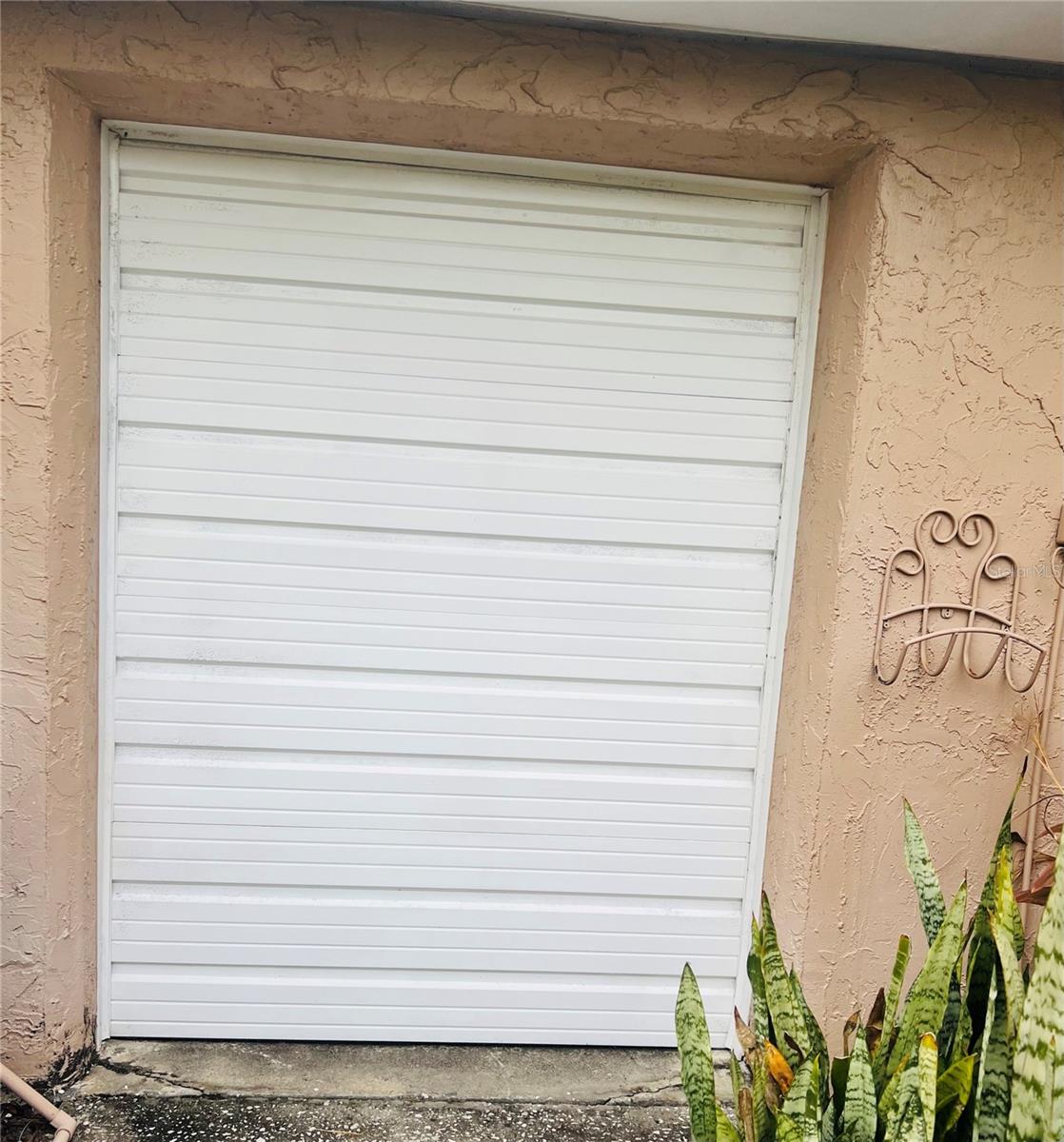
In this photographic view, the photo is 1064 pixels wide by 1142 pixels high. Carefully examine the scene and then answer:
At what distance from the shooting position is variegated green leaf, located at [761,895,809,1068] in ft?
5.87

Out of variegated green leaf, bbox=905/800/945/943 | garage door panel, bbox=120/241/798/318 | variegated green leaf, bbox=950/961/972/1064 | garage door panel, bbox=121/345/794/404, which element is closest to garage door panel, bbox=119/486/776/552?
garage door panel, bbox=121/345/794/404

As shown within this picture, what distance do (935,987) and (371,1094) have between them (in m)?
1.67

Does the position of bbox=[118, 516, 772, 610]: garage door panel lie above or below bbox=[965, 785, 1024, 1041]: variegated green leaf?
above

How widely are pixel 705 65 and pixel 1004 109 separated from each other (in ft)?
2.64

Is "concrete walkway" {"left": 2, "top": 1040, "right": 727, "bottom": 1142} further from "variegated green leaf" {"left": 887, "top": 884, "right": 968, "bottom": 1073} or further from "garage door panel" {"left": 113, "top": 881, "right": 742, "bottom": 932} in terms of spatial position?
"variegated green leaf" {"left": 887, "top": 884, "right": 968, "bottom": 1073}

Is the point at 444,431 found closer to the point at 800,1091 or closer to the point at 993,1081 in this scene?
the point at 800,1091

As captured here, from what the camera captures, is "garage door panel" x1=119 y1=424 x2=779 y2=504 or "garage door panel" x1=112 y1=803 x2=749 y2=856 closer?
"garage door panel" x1=119 y1=424 x2=779 y2=504

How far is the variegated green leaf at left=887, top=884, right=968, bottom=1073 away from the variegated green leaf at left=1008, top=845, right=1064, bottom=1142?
0.27 m

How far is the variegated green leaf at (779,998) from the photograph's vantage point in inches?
70.4

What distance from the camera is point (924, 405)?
2258 mm

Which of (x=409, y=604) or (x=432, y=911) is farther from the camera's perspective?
(x=432, y=911)

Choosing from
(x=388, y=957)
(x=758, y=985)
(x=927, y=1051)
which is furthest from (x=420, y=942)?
(x=927, y=1051)

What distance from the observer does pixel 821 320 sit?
2.45 meters

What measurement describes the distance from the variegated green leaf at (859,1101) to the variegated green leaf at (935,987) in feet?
0.44
